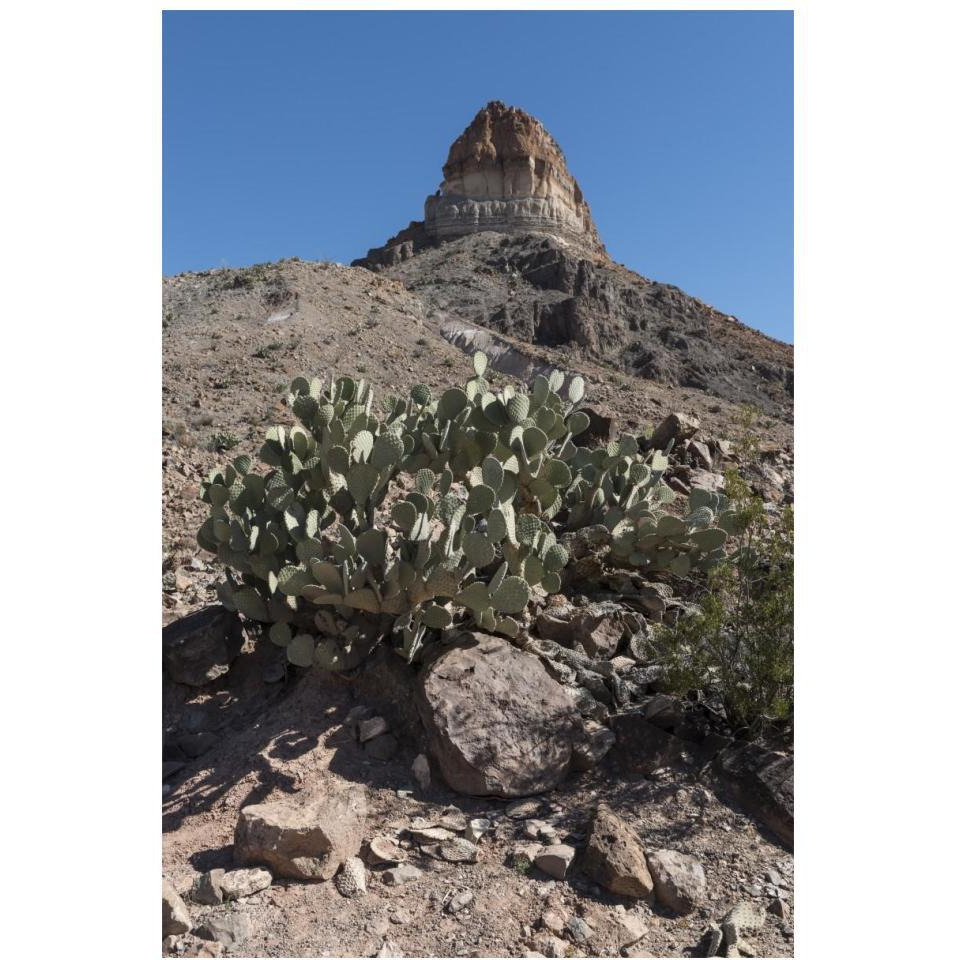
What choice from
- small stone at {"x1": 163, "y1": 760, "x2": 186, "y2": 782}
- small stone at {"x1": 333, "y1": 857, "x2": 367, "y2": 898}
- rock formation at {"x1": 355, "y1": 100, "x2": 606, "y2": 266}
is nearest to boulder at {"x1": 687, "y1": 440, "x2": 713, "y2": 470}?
small stone at {"x1": 163, "y1": 760, "x2": 186, "y2": 782}

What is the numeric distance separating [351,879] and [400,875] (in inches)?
8.1

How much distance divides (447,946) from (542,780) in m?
1.14

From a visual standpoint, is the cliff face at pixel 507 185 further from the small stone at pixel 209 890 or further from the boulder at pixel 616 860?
the small stone at pixel 209 890

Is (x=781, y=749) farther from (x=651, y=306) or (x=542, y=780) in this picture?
(x=651, y=306)

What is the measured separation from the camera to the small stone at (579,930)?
3024mm

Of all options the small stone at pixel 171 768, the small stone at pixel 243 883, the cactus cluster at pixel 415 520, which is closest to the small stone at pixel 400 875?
the small stone at pixel 243 883

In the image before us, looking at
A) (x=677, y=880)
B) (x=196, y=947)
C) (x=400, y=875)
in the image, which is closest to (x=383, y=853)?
(x=400, y=875)

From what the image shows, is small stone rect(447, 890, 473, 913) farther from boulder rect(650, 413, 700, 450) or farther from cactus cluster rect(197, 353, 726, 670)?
boulder rect(650, 413, 700, 450)

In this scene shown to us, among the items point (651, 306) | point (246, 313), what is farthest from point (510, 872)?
point (651, 306)

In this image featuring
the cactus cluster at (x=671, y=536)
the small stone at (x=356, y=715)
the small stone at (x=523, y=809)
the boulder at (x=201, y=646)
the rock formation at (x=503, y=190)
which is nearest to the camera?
the small stone at (x=523, y=809)

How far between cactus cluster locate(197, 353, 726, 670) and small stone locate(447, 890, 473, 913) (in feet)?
4.69

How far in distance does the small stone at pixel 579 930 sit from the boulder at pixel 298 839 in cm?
97
